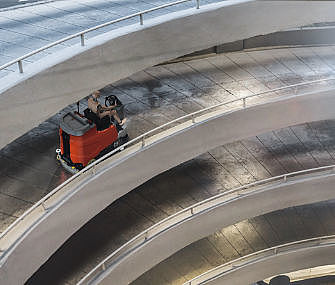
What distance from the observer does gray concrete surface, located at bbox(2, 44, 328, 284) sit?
1788 cm

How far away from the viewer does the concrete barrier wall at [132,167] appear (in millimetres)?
13180

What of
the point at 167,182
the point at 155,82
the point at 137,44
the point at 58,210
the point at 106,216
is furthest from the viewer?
the point at 155,82

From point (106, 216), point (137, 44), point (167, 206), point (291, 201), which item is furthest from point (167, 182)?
Answer: point (137, 44)

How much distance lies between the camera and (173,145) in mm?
16906

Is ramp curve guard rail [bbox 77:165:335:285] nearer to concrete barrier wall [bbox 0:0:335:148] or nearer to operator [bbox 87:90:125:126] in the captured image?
operator [bbox 87:90:125:126]

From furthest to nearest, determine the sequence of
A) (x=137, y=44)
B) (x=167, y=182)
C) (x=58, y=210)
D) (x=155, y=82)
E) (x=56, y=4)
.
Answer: (x=155, y=82) < (x=167, y=182) < (x=56, y=4) < (x=137, y=44) < (x=58, y=210)

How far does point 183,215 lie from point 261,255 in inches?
151

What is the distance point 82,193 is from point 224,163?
7.02m

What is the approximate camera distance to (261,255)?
20406mm

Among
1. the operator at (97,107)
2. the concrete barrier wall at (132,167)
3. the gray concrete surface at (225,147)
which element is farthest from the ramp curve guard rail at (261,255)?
the operator at (97,107)

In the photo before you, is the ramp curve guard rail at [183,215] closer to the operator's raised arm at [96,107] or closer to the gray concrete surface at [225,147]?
the gray concrete surface at [225,147]

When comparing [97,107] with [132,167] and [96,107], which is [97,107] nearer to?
[96,107]

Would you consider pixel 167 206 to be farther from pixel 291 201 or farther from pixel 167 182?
pixel 291 201

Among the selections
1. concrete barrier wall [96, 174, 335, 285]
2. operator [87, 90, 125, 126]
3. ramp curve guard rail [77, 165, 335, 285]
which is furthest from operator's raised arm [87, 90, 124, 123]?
concrete barrier wall [96, 174, 335, 285]
